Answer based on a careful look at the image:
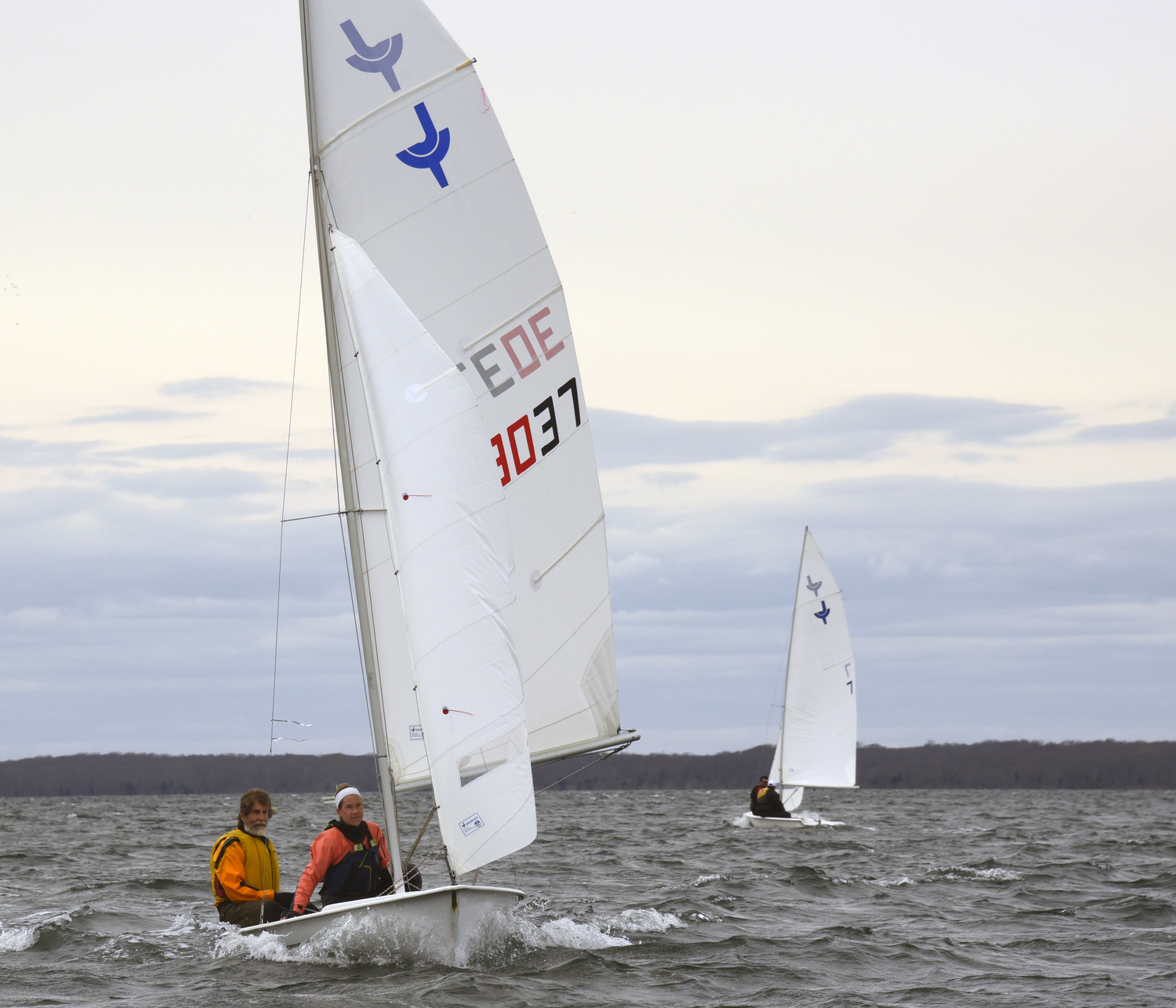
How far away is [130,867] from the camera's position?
20781 mm

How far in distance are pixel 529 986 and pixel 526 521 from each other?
3725mm

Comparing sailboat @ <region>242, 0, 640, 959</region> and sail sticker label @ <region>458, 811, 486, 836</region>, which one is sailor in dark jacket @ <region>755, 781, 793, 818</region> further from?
sail sticker label @ <region>458, 811, 486, 836</region>

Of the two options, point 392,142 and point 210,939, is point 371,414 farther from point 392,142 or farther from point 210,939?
point 210,939

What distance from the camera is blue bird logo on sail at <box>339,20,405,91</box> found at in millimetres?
10344

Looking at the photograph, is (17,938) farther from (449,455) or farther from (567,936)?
(449,455)

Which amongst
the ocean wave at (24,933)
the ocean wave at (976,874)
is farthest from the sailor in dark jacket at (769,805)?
the ocean wave at (24,933)

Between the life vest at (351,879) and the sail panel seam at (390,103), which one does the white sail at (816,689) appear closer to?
the sail panel seam at (390,103)

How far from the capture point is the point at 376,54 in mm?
10422

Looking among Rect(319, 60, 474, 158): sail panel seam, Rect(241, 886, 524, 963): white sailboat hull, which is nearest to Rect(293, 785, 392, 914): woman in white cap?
Rect(241, 886, 524, 963): white sailboat hull

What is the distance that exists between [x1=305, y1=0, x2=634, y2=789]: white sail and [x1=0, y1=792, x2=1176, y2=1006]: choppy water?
152 centimetres

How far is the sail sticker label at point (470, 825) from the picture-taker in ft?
29.0

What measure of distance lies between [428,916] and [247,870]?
2.22 meters

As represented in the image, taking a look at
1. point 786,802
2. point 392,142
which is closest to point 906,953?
point 392,142

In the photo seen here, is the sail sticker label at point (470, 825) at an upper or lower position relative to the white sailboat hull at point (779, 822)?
upper
